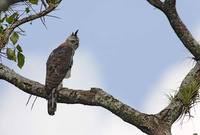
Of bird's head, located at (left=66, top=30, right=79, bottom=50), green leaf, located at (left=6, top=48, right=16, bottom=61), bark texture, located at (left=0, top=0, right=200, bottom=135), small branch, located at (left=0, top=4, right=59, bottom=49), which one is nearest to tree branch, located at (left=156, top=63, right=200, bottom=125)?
bark texture, located at (left=0, top=0, right=200, bottom=135)

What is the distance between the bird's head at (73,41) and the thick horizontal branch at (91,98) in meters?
5.51

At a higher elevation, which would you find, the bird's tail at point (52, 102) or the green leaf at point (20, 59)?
the green leaf at point (20, 59)

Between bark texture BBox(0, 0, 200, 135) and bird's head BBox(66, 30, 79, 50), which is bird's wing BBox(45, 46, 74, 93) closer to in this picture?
bird's head BBox(66, 30, 79, 50)

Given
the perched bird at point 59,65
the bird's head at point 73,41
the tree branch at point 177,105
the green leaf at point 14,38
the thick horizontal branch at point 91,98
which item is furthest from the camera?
the bird's head at point 73,41

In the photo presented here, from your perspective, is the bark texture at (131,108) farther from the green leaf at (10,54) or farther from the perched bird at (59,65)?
the perched bird at (59,65)

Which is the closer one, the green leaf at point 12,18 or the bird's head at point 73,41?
the green leaf at point 12,18

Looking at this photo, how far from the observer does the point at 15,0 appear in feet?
9.15

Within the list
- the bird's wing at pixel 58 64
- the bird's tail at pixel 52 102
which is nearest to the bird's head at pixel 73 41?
the bird's wing at pixel 58 64

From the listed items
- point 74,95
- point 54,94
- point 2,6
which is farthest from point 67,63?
point 2,6

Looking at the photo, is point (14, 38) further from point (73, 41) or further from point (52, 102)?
point (73, 41)

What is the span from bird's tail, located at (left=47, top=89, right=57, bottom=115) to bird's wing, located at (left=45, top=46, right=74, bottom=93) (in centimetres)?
92

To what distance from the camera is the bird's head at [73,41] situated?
1225 cm

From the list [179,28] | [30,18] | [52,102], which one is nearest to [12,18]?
[30,18]

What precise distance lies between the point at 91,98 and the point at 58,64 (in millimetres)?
3943
